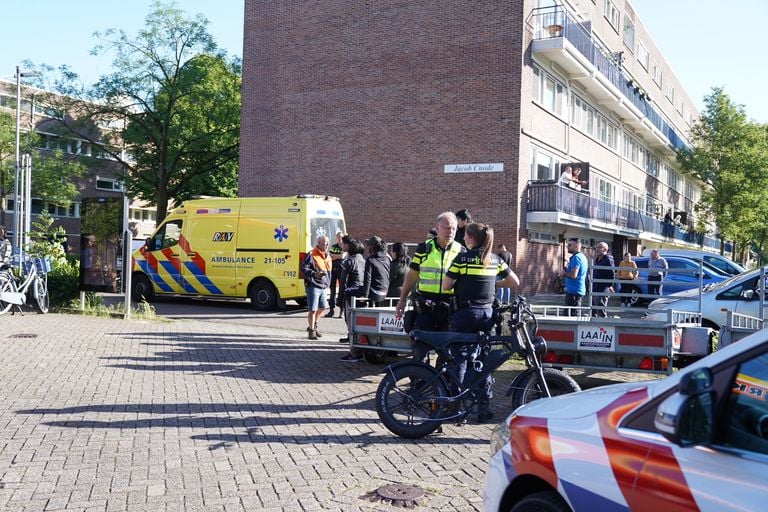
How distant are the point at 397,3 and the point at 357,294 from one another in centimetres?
1630

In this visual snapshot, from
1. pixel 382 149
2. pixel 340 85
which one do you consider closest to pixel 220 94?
pixel 340 85

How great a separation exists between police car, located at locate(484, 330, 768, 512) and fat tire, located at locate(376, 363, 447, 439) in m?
2.88

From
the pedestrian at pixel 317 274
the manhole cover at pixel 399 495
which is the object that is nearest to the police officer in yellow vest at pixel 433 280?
→ the manhole cover at pixel 399 495

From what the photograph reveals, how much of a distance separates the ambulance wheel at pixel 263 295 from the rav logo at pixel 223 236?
4.17 ft

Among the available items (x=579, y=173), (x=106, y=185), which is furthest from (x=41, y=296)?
(x=106, y=185)

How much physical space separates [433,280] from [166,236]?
42.7 ft

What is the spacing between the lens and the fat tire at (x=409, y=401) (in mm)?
5922

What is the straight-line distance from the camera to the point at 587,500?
2.59 m

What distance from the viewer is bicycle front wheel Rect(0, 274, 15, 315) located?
13461mm

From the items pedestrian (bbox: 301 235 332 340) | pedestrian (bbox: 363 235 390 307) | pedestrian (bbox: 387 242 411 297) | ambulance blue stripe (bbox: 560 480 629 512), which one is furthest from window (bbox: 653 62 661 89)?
ambulance blue stripe (bbox: 560 480 629 512)

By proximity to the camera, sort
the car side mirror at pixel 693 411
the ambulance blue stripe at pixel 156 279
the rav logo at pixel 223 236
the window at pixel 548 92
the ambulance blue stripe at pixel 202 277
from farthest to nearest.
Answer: the window at pixel 548 92 → the ambulance blue stripe at pixel 156 279 → the ambulance blue stripe at pixel 202 277 → the rav logo at pixel 223 236 → the car side mirror at pixel 693 411

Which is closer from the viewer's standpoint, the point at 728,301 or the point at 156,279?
the point at 728,301

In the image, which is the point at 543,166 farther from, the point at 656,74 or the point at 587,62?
the point at 656,74

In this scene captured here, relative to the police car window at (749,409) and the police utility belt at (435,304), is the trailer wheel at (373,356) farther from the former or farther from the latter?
the police car window at (749,409)
